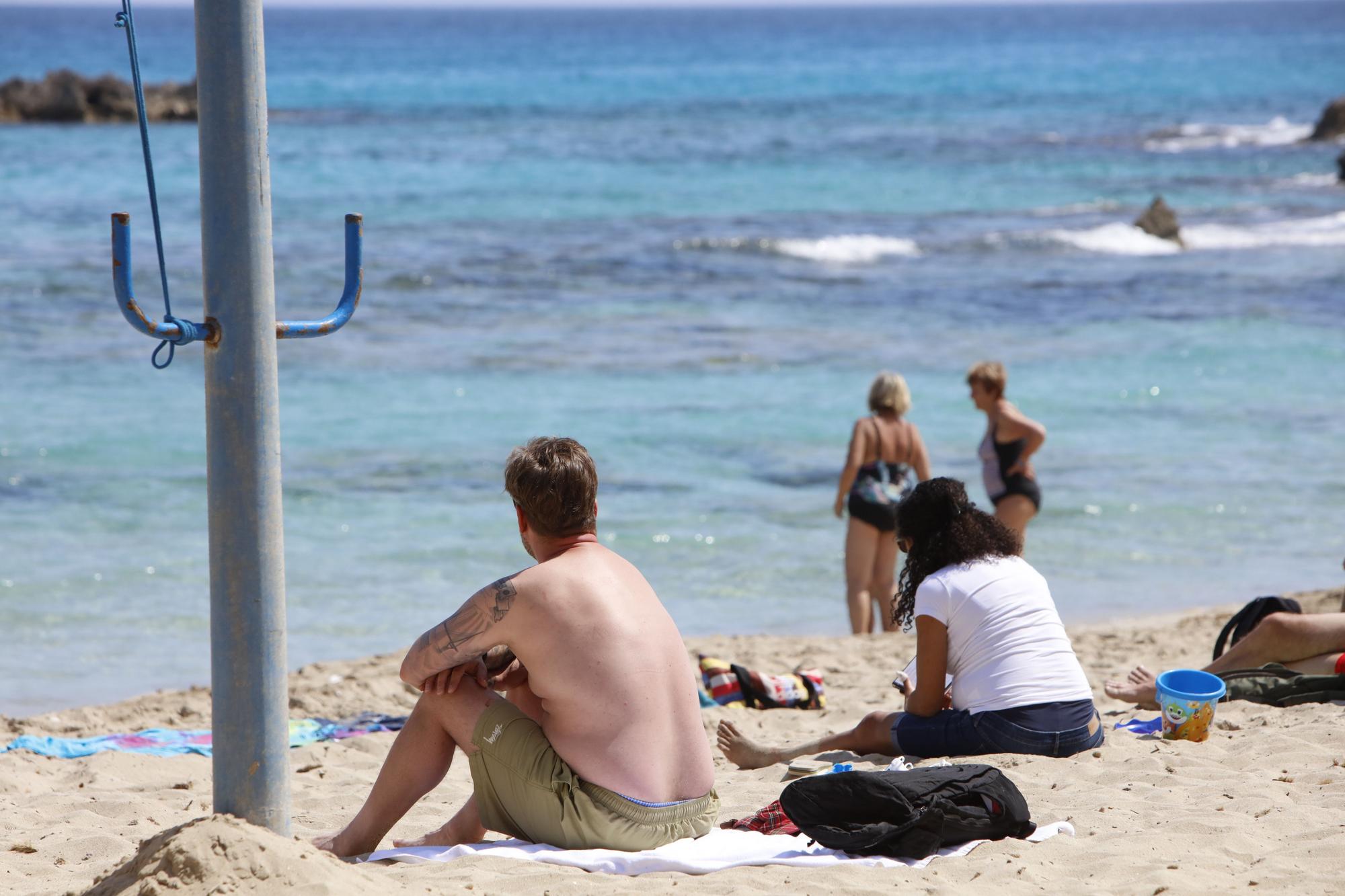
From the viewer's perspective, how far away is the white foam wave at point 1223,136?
3972cm

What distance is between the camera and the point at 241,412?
282cm

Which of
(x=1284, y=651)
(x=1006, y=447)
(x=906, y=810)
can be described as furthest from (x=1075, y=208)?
(x=906, y=810)

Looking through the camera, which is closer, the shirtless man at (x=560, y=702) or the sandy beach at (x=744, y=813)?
the sandy beach at (x=744, y=813)

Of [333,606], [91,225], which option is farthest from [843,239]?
[333,606]

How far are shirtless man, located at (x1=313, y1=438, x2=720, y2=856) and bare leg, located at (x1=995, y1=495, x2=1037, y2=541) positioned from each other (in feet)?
14.6

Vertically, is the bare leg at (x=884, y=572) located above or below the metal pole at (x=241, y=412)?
below

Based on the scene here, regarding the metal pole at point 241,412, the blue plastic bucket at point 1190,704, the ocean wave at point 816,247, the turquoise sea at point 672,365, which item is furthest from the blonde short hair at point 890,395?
the ocean wave at point 816,247

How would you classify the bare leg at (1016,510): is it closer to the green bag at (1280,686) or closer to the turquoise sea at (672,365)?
the turquoise sea at (672,365)

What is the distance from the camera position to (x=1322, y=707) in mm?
4926

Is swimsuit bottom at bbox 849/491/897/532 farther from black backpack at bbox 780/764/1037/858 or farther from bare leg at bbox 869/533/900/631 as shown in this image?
black backpack at bbox 780/764/1037/858

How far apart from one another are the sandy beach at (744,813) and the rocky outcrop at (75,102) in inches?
1609

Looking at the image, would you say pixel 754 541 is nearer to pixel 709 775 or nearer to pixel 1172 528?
pixel 1172 528

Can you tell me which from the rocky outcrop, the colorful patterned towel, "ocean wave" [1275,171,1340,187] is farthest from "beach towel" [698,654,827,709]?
the rocky outcrop

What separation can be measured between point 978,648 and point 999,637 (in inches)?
3.1
